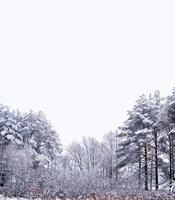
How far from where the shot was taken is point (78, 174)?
38156mm

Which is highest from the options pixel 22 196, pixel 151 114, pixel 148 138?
pixel 151 114

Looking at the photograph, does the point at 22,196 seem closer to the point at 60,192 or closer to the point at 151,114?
the point at 60,192

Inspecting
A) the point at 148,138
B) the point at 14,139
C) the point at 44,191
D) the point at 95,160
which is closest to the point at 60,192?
the point at 44,191

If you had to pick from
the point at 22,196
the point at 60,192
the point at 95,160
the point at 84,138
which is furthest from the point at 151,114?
the point at 84,138

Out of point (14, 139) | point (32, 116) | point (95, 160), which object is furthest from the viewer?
point (95, 160)

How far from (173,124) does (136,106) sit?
31.9 ft

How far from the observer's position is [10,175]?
106 ft

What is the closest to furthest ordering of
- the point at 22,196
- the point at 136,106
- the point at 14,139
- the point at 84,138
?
the point at 22,196 → the point at 136,106 → the point at 14,139 → the point at 84,138

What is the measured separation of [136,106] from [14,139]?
1536 cm

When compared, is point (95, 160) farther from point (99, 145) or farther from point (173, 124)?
point (173, 124)

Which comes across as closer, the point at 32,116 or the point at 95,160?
the point at 32,116

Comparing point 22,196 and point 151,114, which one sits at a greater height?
point 151,114

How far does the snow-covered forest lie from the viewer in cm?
2318

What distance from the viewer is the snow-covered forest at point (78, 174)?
76.0 feet
